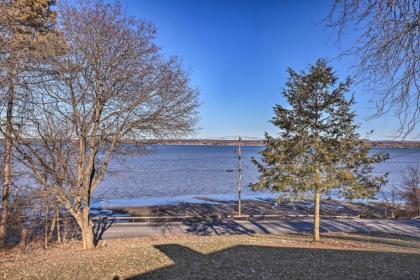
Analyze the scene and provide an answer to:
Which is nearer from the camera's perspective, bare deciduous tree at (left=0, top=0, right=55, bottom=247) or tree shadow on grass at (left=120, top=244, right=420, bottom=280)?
tree shadow on grass at (left=120, top=244, right=420, bottom=280)

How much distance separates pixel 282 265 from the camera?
7.08 m

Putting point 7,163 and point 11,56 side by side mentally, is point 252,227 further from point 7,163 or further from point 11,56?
point 11,56

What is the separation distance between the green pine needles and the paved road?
271 inches

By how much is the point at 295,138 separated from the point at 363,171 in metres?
2.73

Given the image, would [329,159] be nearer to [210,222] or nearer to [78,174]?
[78,174]

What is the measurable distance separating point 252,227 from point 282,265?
13591 mm

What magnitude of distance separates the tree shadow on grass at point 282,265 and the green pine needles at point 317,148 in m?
3.67

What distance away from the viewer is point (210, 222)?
22.6 meters

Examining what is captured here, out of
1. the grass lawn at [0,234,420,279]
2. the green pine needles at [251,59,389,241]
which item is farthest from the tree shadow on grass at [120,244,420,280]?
the green pine needles at [251,59,389,241]

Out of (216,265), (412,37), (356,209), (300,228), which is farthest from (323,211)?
(412,37)

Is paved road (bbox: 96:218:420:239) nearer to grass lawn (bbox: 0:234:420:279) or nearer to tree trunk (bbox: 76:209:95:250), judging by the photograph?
tree trunk (bbox: 76:209:95:250)

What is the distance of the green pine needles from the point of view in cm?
1208

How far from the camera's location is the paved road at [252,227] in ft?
61.1

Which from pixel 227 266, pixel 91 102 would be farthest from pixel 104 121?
pixel 227 266
